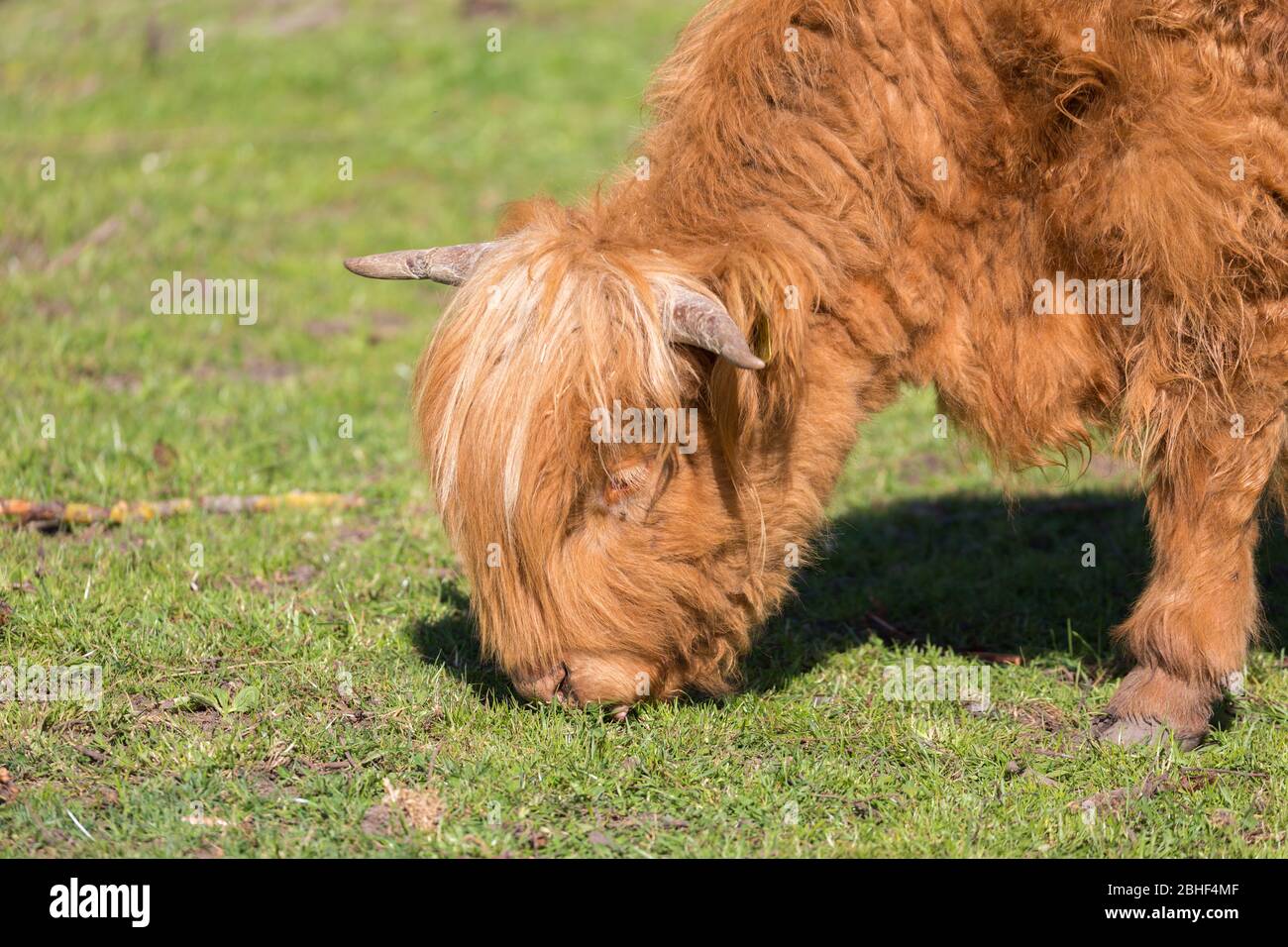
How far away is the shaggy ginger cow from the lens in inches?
151

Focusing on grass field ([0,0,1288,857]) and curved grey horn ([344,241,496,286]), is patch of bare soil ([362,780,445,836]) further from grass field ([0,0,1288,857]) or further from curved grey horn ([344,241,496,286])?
curved grey horn ([344,241,496,286])

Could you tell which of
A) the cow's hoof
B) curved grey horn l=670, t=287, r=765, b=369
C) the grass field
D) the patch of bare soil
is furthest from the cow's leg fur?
the patch of bare soil

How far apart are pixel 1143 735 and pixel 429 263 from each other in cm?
280

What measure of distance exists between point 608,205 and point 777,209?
54 centimetres

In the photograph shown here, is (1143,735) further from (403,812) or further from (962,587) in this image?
(403,812)

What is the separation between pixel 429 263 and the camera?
426 cm

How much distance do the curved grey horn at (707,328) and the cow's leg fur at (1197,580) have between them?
1.56m

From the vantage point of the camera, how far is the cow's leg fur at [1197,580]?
166 inches

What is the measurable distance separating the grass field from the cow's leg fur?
0.19 meters

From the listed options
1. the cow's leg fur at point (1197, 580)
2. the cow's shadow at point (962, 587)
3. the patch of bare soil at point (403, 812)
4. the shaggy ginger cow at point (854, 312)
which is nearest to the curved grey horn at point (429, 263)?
the shaggy ginger cow at point (854, 312)

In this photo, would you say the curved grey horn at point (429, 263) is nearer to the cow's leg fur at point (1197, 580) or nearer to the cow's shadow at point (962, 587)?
the cow's shadow at point (962, 587)
